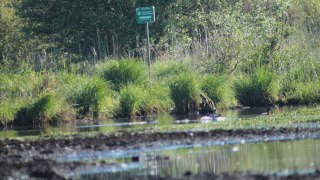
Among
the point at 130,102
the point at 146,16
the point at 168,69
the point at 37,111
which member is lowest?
the point at 37,111

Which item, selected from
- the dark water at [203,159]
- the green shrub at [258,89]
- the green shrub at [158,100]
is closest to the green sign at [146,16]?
the green shrub at [158,100]

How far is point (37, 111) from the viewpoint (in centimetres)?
2355

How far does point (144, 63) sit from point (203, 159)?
15695 millimetres

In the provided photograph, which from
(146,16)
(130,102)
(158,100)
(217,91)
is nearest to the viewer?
(130,102)

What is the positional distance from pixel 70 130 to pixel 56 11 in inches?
791

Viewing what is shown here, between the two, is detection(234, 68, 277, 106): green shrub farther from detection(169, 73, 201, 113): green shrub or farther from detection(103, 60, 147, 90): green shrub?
detection(103, 60, 147, 90): green shrub

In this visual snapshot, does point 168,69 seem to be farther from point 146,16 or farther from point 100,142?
point 100,142

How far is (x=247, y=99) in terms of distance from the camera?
27.3 meters

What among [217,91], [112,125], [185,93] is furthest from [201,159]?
[217,91]

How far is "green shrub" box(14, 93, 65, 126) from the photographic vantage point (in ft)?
77.0

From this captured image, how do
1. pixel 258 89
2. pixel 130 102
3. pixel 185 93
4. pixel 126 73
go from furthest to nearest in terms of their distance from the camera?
1. pixel 126 73
2. pixel 258 89
3. pixel 185 93
4. pixel 130 102

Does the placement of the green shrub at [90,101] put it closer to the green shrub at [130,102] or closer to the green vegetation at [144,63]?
the green vegetation at [144,63]

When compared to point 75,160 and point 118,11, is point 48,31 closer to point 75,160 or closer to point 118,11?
point 118,11

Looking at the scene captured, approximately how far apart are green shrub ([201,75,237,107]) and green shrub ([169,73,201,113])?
0.61 m
